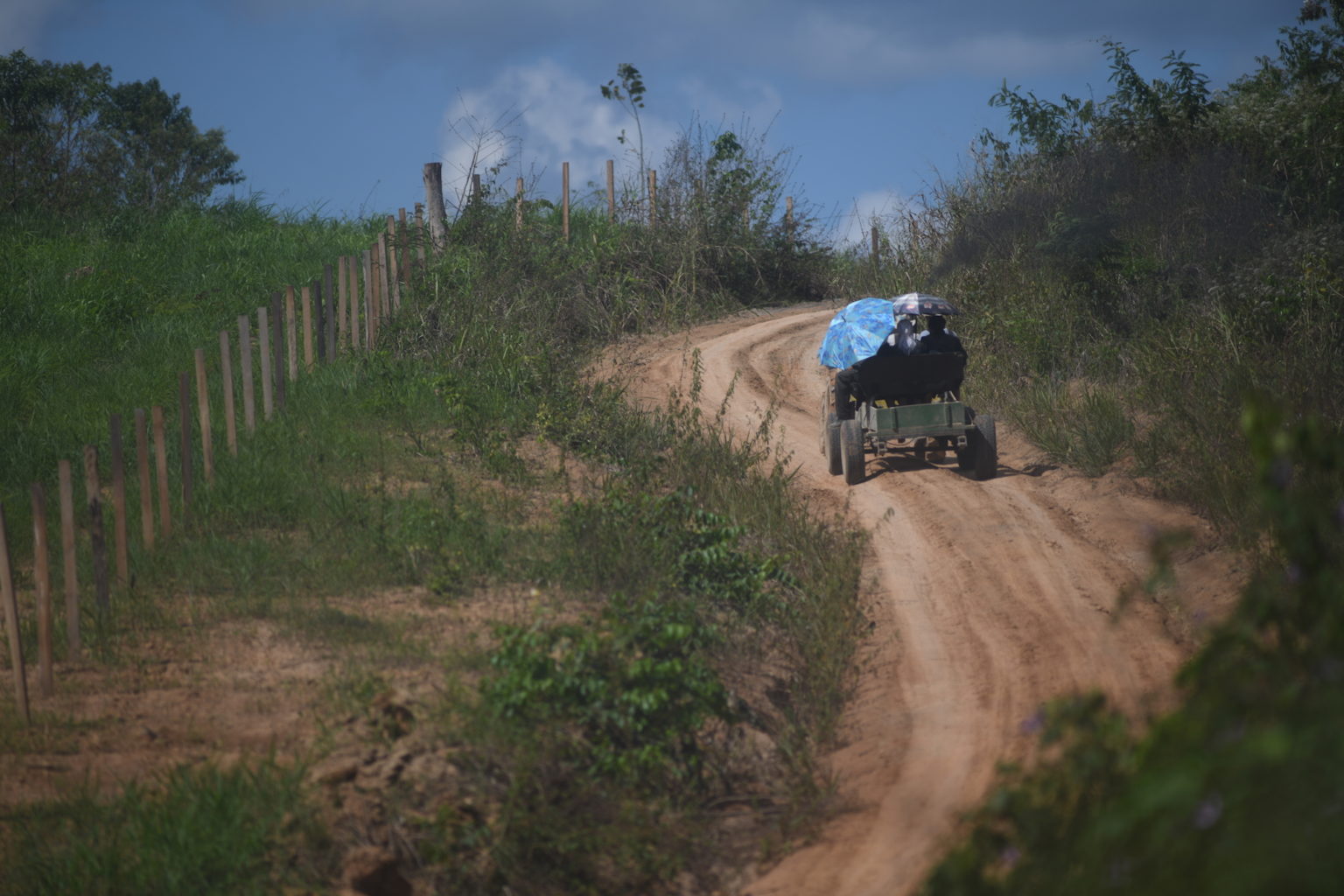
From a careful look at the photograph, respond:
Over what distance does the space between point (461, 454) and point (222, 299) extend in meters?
8.35

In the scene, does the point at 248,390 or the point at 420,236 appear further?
the point at 420,236

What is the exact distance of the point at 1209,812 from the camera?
85.1 inches

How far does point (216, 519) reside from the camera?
871 centimetres

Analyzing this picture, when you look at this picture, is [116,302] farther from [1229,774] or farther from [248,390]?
[1229,774]

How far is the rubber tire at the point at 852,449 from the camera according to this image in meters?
11.2

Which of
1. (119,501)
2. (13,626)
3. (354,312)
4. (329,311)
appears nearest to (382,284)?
(354,312)

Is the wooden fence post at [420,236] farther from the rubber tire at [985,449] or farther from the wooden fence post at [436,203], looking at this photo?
the rubber tire at [985,449]

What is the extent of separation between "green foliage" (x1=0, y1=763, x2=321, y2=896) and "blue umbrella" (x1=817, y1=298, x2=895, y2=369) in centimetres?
791

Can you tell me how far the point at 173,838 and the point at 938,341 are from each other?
28.8ft

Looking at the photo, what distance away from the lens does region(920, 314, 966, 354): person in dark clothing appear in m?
11.2

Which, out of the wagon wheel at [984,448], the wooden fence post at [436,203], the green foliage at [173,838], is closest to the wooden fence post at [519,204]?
the wooden fence post at [436,203]

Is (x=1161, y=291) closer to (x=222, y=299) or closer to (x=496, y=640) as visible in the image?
(x=496, y=640)

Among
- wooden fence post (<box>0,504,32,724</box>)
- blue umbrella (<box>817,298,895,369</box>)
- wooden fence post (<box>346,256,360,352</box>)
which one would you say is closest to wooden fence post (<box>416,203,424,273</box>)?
wooden fence post (<box>346,256,360,352</box>)

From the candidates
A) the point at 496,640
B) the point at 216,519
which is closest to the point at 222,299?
the point at 216,519
